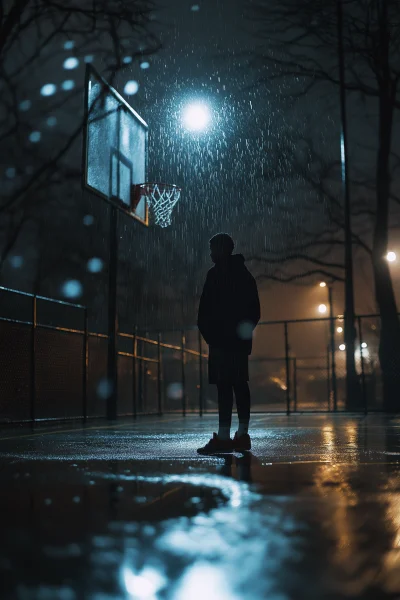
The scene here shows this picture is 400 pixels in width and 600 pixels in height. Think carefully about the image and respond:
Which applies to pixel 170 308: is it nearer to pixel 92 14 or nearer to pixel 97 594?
pixel 92 14

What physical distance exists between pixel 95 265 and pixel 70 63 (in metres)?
10.4

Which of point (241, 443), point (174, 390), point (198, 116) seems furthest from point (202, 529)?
point (174, 390)

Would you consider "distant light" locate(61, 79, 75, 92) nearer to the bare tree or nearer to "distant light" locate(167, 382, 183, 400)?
the bare tree

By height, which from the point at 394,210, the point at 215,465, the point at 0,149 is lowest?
the point at 215,465

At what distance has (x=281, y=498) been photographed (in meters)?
2.93

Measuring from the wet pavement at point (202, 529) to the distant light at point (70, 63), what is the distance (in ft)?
53.4

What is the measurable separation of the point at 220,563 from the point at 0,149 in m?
22.3

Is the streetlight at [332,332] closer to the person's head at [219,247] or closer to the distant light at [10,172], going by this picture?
the person's head at [219,247]

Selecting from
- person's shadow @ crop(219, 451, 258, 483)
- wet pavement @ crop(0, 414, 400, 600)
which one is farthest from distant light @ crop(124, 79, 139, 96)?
wet pavement @ crop(0, 414, 400, 600)

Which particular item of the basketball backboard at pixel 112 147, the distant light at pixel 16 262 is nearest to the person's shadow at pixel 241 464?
the basketball backboard at pixel 112 147

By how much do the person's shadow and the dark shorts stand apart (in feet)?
1.88

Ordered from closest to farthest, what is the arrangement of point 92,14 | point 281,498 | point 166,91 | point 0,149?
point 281,498 < point 92,14 < point 166,91 < point 0,149

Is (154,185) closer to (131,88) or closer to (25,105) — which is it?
(131,88)

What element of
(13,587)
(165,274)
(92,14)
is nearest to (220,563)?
(13,587)
